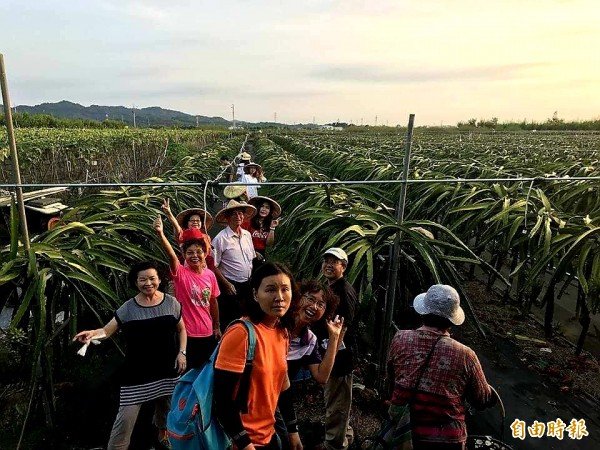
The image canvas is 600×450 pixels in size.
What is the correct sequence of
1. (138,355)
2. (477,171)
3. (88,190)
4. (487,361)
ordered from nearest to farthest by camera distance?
(138,355) < (487,361) < (477,171) < (88,190)

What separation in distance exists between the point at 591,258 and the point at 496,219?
0.76m

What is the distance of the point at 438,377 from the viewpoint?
70.3 inches

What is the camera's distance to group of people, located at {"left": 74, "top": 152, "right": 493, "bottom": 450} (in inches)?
64.9

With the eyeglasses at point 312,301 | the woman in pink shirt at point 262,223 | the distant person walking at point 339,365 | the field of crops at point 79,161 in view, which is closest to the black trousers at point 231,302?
the woman in pink shirt at point 262,223

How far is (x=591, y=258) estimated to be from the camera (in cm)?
329

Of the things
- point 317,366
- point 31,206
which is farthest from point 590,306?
point 31,206

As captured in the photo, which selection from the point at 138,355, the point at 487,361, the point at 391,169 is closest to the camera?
the point at 138,355

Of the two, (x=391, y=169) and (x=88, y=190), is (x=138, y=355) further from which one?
(x=88, y=190)

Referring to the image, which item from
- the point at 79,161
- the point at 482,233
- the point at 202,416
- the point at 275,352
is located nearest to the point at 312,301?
the point at 275,352

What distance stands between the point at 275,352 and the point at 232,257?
1823 mm

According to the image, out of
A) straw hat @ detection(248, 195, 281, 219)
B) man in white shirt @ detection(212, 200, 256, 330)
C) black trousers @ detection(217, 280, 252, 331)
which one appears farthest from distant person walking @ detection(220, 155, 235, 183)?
black trousers @ detection(217, 280, 252, 331)

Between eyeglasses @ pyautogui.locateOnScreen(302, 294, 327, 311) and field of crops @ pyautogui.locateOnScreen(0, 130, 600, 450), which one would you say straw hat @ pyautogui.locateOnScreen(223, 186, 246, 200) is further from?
eyeglasses @ pyautogui.locateOnScreen(302, 294, 327, 311)

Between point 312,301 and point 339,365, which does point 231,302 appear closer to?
point 339,365

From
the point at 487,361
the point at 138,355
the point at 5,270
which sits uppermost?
the point at 5,270
